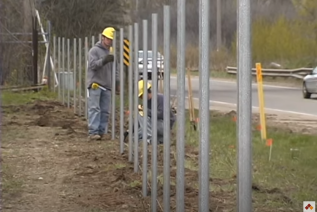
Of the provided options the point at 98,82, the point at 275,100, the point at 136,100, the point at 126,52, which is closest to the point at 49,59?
the point at 275,100

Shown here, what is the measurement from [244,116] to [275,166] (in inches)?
256

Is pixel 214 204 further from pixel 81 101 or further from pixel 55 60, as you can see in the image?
A: pixel 55 60

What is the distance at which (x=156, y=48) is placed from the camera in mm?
9000

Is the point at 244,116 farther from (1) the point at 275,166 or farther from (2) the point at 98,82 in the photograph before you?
(2) the point at 98,82

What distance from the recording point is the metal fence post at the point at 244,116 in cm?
533

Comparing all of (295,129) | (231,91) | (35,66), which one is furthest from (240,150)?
(231,91)

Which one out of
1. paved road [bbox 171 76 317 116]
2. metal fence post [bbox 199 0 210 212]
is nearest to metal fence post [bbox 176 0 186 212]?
metal fence post [bbox 199 0 210 212]

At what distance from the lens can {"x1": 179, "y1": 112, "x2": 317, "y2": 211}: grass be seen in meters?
9.20

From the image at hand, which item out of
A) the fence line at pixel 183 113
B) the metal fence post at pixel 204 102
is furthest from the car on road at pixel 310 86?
the metal fence post at pixel 204 102

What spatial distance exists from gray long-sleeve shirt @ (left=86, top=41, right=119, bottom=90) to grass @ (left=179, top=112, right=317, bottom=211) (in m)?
1.48

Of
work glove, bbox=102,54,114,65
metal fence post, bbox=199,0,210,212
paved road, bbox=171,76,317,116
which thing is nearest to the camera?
metal fence post, bbox=199,0,210,212

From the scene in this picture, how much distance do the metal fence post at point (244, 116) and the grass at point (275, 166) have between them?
3183 millimetres

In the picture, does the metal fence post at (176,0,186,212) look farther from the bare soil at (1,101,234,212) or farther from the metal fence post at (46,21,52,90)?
the metal fence post at (46,21,52,90)

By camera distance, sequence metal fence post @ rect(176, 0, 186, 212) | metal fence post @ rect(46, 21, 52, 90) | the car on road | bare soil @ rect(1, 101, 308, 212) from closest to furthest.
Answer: metal fence post @ rect(176, 0, 186, 212) → bare soil @ rect(1, 101, 308, 212) → metal fence post @ rect(46, 21, 52, 90) → the car on road
